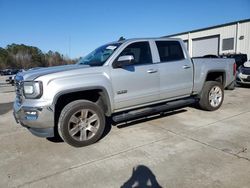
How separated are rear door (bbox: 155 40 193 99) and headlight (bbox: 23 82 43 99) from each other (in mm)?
2593

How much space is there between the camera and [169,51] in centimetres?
567

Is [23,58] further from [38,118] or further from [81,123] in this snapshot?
[38,118]

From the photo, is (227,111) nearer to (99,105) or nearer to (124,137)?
(124,137)

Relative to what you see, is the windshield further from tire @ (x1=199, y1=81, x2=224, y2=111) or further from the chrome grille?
tire @ (x1=199, y1=81, x2=224, y2=111)

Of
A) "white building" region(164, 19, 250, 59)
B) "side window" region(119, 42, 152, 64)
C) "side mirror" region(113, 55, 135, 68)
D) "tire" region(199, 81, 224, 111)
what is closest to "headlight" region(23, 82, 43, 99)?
"side mirror" region(113, 55, 135, 68)

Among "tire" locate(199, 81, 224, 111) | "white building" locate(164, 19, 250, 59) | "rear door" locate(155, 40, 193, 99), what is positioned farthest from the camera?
"white building" locate(164, 19, 250, 59)

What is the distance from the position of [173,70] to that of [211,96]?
1.74 metres

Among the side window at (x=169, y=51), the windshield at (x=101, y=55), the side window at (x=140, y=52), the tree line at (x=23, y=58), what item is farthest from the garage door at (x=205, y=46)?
the tree line at (x=23, y=58)

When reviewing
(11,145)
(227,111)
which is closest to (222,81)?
(227,111)

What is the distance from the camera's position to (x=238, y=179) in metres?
3.08

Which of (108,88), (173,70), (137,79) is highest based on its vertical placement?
(173,70)

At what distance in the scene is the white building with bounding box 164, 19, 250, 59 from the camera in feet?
79.2

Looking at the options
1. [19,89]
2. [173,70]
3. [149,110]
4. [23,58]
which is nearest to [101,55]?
[149,110]

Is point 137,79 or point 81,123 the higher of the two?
point 137,79
